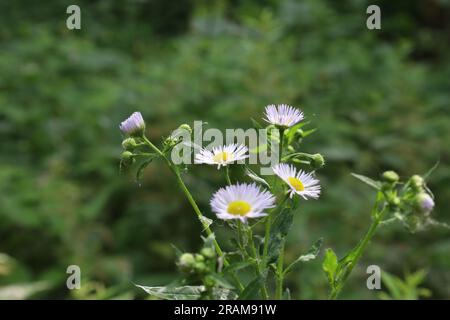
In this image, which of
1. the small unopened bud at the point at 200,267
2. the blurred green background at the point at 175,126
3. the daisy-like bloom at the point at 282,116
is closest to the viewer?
the small unopened bud at the point at 200,267

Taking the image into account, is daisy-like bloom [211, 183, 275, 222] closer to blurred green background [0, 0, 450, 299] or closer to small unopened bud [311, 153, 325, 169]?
small unopened bud [311, 153, 325, 169]

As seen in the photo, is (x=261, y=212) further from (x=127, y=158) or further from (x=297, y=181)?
(x=127, y=158)

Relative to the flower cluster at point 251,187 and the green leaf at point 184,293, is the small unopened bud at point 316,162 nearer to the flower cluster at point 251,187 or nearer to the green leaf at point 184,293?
the flower cluster at point 251,187

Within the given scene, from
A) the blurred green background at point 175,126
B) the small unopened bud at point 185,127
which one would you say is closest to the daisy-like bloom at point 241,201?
the small unopened bud at point 185,127

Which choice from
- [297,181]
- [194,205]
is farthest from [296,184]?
[194,205]

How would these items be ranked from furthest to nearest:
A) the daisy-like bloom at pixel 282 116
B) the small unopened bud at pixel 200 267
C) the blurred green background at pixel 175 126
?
the blurred green background at pixel 175 126 → the daisy-like bloom at pixel 282 116 → the small unopened bud at pixel 200 267

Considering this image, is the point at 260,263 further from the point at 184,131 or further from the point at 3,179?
the point at 3,179

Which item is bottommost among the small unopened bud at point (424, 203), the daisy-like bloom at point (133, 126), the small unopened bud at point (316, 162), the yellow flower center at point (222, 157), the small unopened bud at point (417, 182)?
the small unopened bud at point (424, 203)
